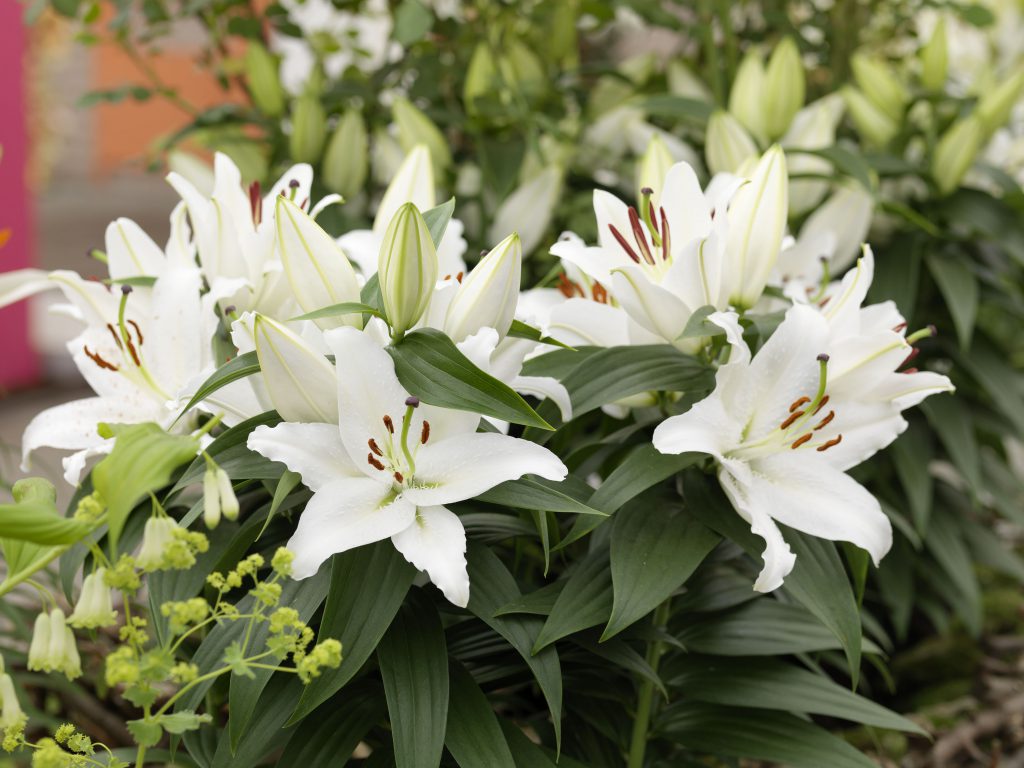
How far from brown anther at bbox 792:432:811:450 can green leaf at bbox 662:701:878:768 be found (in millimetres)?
173

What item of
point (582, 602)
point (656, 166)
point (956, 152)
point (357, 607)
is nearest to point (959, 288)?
point (956, 152)

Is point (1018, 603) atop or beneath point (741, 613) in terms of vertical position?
beneath

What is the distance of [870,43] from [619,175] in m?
0.55

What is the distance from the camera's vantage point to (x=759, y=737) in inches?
24.7

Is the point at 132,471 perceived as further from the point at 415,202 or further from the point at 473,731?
the point at 415,202

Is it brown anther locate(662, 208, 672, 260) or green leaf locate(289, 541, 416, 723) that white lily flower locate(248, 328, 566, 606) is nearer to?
green leaf locate(289, 541, 416, 723)

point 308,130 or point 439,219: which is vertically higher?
point 439,219

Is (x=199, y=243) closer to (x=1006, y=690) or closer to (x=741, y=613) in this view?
(x=741, y=613)

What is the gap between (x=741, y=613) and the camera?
664 mm

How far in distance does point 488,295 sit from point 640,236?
130 mm

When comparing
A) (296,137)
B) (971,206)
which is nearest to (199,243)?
(296,137)

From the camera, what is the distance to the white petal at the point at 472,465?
19.8 inches

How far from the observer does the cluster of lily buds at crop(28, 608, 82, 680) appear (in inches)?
16.2

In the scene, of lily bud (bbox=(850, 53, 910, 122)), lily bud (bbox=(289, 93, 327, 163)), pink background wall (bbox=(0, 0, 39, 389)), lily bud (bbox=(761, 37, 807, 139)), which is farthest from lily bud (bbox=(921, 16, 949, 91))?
pink background wall (bbox=(0, 0, 39, 389))
